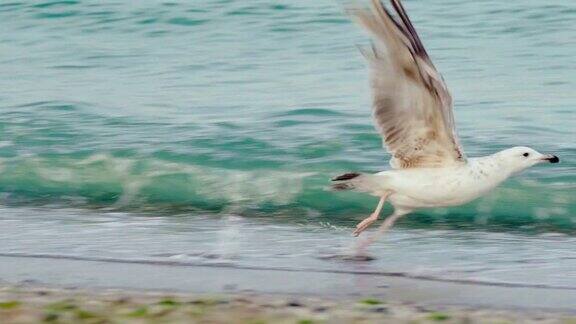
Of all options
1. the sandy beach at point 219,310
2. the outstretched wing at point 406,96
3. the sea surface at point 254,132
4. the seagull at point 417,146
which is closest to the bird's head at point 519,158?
the seagull at point 417,146

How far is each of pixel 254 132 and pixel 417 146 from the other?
508 cm

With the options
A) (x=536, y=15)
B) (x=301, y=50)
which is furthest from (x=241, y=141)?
(x=536, y=15)

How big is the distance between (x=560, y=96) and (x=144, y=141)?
3.91 meters

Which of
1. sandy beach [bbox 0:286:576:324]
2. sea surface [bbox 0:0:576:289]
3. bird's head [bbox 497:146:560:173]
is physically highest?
sandy beach [bbox 0:286:576:324]

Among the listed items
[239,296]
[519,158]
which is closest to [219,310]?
[239,296]

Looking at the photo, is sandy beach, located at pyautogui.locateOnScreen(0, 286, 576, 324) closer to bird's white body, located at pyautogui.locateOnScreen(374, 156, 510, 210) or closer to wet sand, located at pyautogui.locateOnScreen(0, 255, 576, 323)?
wet sand, located at pyautogui.locateOnScreen(0, 255, 576, 323)

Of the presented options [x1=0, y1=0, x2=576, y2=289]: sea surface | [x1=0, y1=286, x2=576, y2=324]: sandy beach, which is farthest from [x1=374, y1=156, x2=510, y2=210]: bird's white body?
[x1=0, y1=286, x2=576, y2=324]: sandy beach

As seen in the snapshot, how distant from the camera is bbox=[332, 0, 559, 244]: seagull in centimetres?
776

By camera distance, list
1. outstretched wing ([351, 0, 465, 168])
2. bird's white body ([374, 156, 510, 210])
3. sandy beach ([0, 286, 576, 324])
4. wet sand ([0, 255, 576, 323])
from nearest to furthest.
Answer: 1. sandy beach ([0, 286, 576, 324])
2. wet sand ([0, 255, 576, 323])
3. outstretched wing ([351, 0, 465, 168])
4. bird's white body ([374, 156, 510, 210])

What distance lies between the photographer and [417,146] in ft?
27.6

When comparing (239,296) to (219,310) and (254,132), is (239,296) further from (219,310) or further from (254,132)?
(254,132)

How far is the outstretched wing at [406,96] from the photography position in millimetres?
7527

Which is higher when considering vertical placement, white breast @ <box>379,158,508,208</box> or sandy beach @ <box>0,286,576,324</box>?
sandy beach @ <box>0,286,576,324</box>

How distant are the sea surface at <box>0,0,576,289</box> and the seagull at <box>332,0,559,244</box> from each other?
0.36 m
